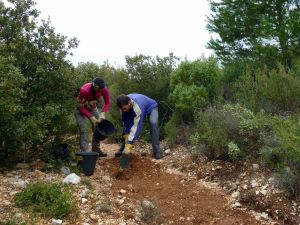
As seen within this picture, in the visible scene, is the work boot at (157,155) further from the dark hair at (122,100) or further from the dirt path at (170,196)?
the dark hair at (122,100)

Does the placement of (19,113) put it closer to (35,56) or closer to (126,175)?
(35,56)

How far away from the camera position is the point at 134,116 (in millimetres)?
8516

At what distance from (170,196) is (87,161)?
5.47 ft

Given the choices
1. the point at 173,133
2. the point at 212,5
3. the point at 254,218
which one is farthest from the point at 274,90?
the point at 212,5

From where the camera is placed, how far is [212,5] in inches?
493

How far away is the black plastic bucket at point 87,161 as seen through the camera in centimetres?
748

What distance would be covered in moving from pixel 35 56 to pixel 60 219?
10.1 ft

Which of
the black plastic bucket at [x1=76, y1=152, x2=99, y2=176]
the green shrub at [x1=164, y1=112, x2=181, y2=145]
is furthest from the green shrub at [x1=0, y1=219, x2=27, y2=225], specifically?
the green shrub at [x1=164, y1=112, x2=181, y2=145]

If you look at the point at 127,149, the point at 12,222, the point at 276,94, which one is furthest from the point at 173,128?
the point at 12,222

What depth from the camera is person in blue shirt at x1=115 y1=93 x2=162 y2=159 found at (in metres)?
7.99

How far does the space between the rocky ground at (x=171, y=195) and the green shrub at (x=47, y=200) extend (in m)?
0.11

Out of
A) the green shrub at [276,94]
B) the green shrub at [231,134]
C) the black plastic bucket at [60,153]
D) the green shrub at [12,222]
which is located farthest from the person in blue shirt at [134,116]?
the green shrub at [12,222]

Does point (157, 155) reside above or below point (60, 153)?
below

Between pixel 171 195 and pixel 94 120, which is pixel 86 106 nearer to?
pixel 94 120
